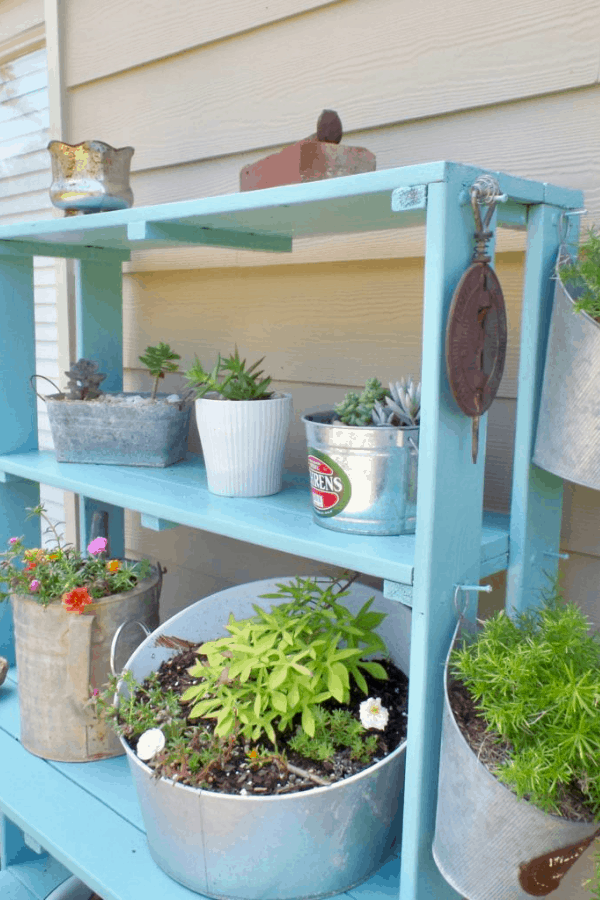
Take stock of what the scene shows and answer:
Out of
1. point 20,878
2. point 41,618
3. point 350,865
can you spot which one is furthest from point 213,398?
point 20,878

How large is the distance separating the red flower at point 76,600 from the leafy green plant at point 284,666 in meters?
0.27

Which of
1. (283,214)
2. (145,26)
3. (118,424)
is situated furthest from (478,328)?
(145,26)

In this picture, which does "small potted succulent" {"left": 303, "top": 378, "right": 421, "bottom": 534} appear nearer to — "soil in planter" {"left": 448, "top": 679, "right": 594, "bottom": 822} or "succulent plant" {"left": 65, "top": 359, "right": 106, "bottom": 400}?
"soil in planter" {"left": 448, "top": 679, "right": 594, "bottom": 822}

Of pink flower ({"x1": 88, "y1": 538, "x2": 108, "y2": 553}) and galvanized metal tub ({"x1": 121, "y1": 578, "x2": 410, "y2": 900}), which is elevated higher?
pink flower ({"x1": 88, "y1": 538, "x2": 108, "y2": 553})

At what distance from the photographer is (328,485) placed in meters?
1.07

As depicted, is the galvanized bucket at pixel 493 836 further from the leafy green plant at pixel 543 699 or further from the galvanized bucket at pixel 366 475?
the galvanized bucket at pixel 366 475

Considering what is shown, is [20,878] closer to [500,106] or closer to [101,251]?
[101,251]

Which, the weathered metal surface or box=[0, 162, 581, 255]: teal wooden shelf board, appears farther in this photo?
the weathered metal surface

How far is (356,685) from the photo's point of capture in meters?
1.25

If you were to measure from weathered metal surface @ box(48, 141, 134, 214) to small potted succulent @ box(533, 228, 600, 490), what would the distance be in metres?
0.93

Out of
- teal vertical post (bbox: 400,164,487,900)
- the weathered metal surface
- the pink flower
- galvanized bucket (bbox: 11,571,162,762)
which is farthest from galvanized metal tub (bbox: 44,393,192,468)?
teal vertical post (bbox: 400,164,487,900)

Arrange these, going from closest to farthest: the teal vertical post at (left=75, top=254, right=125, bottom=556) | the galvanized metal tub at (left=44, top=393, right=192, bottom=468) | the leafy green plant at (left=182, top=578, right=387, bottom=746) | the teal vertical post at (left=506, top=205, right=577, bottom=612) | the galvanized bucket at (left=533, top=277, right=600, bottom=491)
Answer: the galvanized bucket at (left=533, top=277, right=600, bottom=491), the teal vertical post at (left=506, top=205, right=577, bottom=612), the leafy green plant at (left=182, top=578, right=387, bottom=746), the galvanized metal tub at (left=44, top=393, right=192, bottom=468), the teal vertical post at (left=75, top=254, right=125, bottom=556)

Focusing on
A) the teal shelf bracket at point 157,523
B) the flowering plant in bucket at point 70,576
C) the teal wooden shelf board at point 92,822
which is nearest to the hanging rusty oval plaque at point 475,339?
the teal shelf bracket at point 157,523

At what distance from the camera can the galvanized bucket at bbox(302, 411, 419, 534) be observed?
3.33 ft
